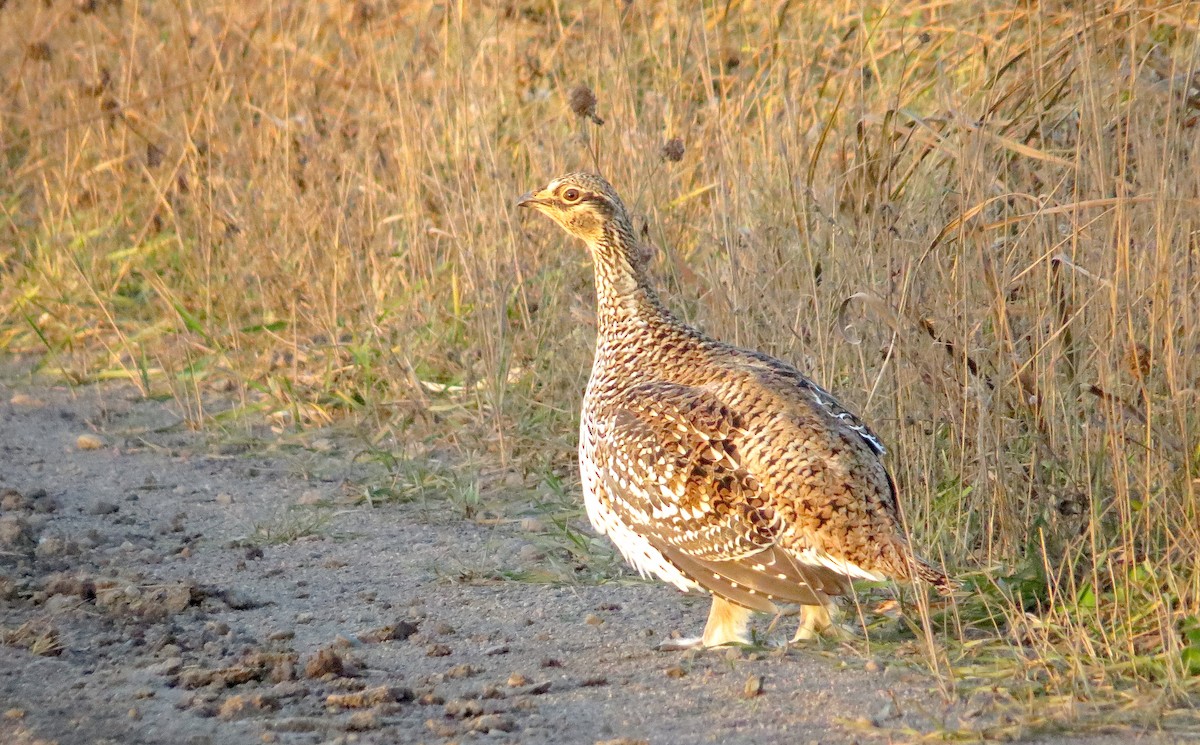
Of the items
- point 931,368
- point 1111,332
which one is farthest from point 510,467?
point 1111,332

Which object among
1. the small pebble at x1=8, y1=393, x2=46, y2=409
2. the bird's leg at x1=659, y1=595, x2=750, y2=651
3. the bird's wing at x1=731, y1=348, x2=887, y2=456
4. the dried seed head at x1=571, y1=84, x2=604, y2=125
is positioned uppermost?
the dried seed head at x1=571, y1=84, x2=604, y2=125

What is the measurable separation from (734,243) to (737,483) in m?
1.88

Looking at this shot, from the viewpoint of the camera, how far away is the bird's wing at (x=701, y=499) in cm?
437

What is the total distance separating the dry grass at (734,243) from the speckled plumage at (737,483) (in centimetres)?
35

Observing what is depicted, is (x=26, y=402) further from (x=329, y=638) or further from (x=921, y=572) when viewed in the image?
(x=921, y=572)

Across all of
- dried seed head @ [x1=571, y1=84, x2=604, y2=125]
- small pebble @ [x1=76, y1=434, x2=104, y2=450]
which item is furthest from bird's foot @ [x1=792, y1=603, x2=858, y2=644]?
small pebble @ [x1=76, y1=434, x2=104, y2=450]

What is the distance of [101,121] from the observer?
30.6 ft

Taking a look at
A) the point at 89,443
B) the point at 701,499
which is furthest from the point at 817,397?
the point at 89,443

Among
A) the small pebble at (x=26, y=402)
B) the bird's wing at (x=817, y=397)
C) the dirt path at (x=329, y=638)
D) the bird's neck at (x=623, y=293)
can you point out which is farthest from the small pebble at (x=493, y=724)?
the small pebble at (x=26, y=402)

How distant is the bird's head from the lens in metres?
5.43

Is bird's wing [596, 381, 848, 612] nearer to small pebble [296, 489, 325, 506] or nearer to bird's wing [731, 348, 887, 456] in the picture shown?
bird's wing [731, 348, 887, 456]

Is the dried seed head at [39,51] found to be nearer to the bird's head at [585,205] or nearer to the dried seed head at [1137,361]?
the bird's head at [585,205]

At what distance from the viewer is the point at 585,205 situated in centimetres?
544

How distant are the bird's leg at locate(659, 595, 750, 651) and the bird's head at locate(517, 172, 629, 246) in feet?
4.93
